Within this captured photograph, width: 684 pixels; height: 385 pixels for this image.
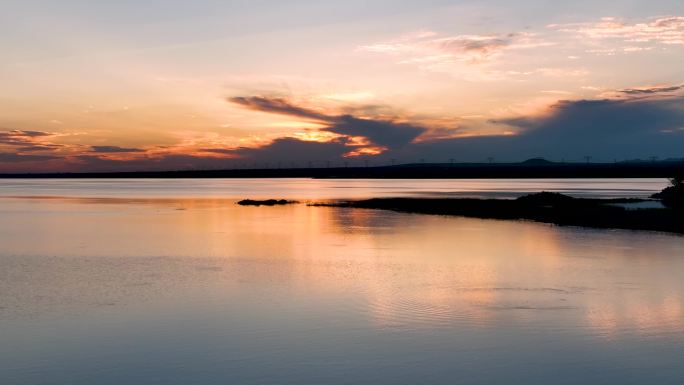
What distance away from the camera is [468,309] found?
15.1 metres

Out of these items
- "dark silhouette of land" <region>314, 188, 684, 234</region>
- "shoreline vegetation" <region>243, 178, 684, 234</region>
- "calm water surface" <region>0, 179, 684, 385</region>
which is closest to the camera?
"calm water surface" <region>0, 179, 684, 385</region>

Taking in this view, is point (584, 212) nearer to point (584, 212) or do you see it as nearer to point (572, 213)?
point (584, 212)

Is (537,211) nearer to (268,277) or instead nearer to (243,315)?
(268,277)

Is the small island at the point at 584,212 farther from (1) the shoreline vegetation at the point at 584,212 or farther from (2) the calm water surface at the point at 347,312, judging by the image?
(2) the calm water surface at the point at 347,312

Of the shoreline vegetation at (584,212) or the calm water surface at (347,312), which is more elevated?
the shoreline vegetation at (584,212)

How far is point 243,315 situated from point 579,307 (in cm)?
783

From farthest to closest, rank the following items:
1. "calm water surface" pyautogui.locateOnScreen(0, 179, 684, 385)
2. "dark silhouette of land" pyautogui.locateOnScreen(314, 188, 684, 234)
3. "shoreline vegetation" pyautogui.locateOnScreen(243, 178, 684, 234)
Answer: "shoreline vegetation" pyautogui.locateOnScreen(243, 178, 684, 234), "dark silhouette of land" pyautogui.locateOnScreen(314, 188, 684, 234), "calm water surface" pyautogui.locateOnScreen(0, 179, 684, 385)

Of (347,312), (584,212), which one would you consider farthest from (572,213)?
(347,312)

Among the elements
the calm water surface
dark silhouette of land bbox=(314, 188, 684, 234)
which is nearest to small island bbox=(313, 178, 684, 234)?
dark silhouette of land bbox=(314, 188, 684, 234)

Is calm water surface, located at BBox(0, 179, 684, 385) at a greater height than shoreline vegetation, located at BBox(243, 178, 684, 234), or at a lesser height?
lesser

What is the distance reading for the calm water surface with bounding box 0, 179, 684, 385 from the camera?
10844mm

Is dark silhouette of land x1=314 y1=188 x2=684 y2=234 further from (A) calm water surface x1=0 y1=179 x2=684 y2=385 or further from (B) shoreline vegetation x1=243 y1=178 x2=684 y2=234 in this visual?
(A) calm water surface x1=0 y1=179 x2=684 y2=385

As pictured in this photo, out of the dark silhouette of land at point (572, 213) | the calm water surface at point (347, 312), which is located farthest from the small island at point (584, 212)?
the calm water surface at point (347, 312)

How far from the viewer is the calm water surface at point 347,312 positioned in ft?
35.6
